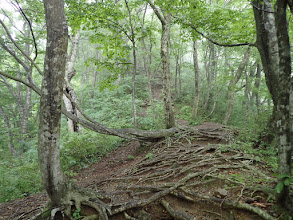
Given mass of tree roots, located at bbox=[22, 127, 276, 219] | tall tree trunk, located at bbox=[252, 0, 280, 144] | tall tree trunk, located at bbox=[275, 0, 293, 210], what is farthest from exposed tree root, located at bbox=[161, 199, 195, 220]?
tall tree trunk, located at bbox=[252, 0, 280, 144]

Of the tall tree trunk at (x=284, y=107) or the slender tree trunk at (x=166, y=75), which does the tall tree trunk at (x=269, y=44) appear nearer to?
the tall tree trunk at (x=284, y=107)

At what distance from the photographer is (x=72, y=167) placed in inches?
302

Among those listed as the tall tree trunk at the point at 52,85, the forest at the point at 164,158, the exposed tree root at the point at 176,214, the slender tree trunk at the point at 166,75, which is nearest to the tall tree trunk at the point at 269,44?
the forest at the point at 164,158

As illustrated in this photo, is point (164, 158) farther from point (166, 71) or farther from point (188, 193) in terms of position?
point (166, 71)

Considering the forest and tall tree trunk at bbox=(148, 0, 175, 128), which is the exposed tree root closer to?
the forest

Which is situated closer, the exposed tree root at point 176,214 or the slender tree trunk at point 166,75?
the exposed tree root at point 176,214

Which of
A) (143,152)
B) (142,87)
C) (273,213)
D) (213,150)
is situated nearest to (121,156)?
(143,152)

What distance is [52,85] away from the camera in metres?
3.01

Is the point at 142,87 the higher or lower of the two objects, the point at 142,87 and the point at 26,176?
the higher

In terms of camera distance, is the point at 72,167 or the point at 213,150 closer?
the point at 213,150

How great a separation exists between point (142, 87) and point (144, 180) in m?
15.8

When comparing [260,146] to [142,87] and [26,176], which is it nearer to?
[26,176]

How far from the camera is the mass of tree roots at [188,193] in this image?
2961 millimetres

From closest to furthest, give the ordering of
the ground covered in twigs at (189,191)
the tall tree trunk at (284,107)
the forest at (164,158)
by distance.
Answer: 1. the tall tree trunk at (284,107)
2. the forest at (164,158)
3. the ground covered in twigs at (189,191)
